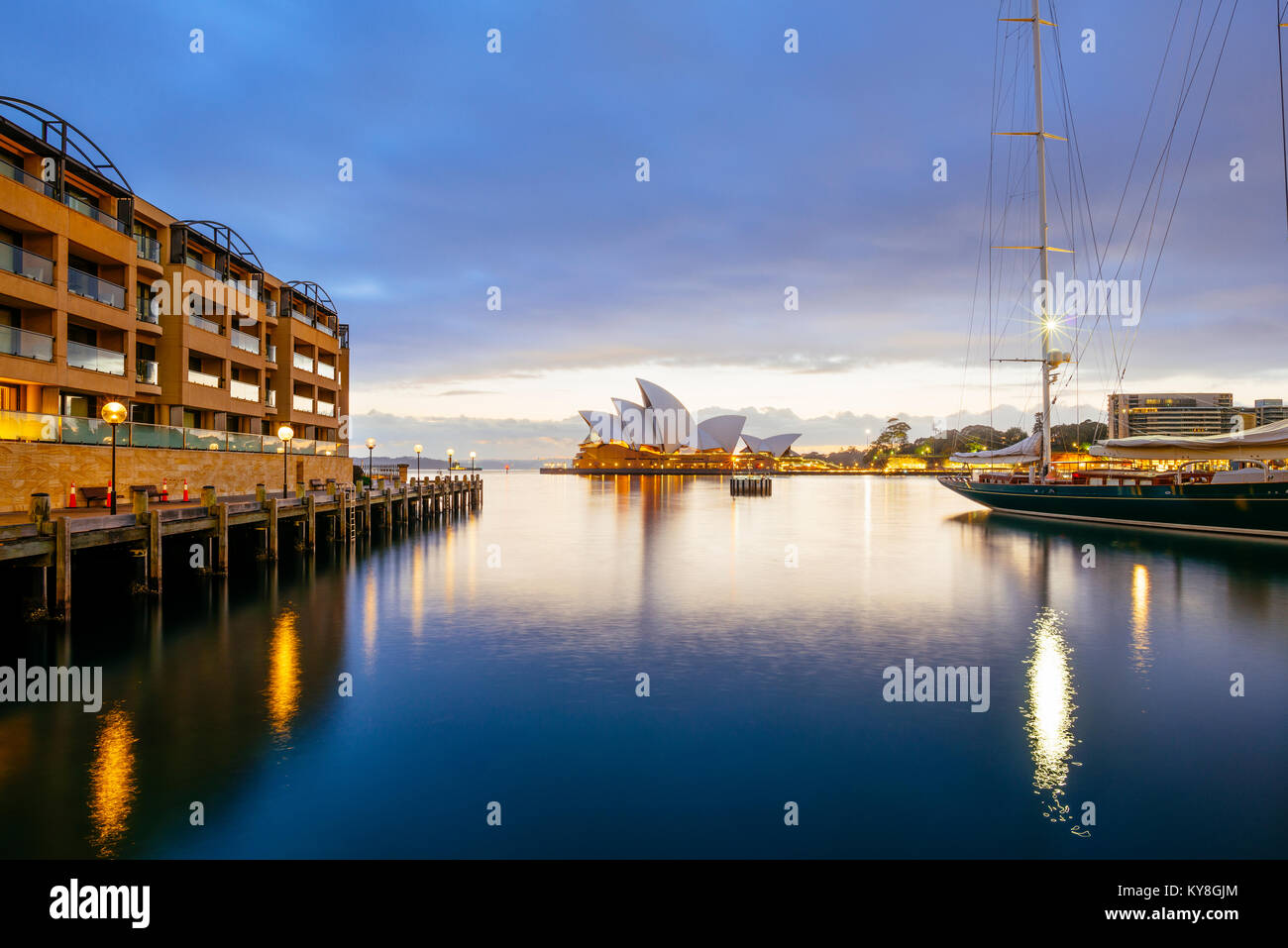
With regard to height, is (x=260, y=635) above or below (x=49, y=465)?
below

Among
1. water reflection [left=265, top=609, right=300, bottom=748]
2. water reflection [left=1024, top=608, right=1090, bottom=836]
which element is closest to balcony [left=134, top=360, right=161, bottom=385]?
water reflection [left=265, top=609, right=300, bottom=748]

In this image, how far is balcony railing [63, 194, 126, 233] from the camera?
23145mm

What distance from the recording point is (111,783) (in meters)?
7.84

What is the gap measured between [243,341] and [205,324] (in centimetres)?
396

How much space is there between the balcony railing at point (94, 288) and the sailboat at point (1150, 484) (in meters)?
40.6

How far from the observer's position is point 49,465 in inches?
763

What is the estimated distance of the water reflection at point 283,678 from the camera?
9.73m

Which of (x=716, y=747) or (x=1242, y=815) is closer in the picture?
(x=1242, y=815)

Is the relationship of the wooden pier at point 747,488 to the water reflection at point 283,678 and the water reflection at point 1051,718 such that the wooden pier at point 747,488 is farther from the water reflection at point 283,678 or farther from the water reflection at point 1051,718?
the water reflection at point 283,678

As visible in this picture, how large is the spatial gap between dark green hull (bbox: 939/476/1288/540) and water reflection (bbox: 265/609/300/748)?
36504 millimetres

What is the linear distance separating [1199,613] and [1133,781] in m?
12.1

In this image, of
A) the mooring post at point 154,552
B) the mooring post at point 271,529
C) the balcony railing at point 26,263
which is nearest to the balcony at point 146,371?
the balcony railing at point 26,263
